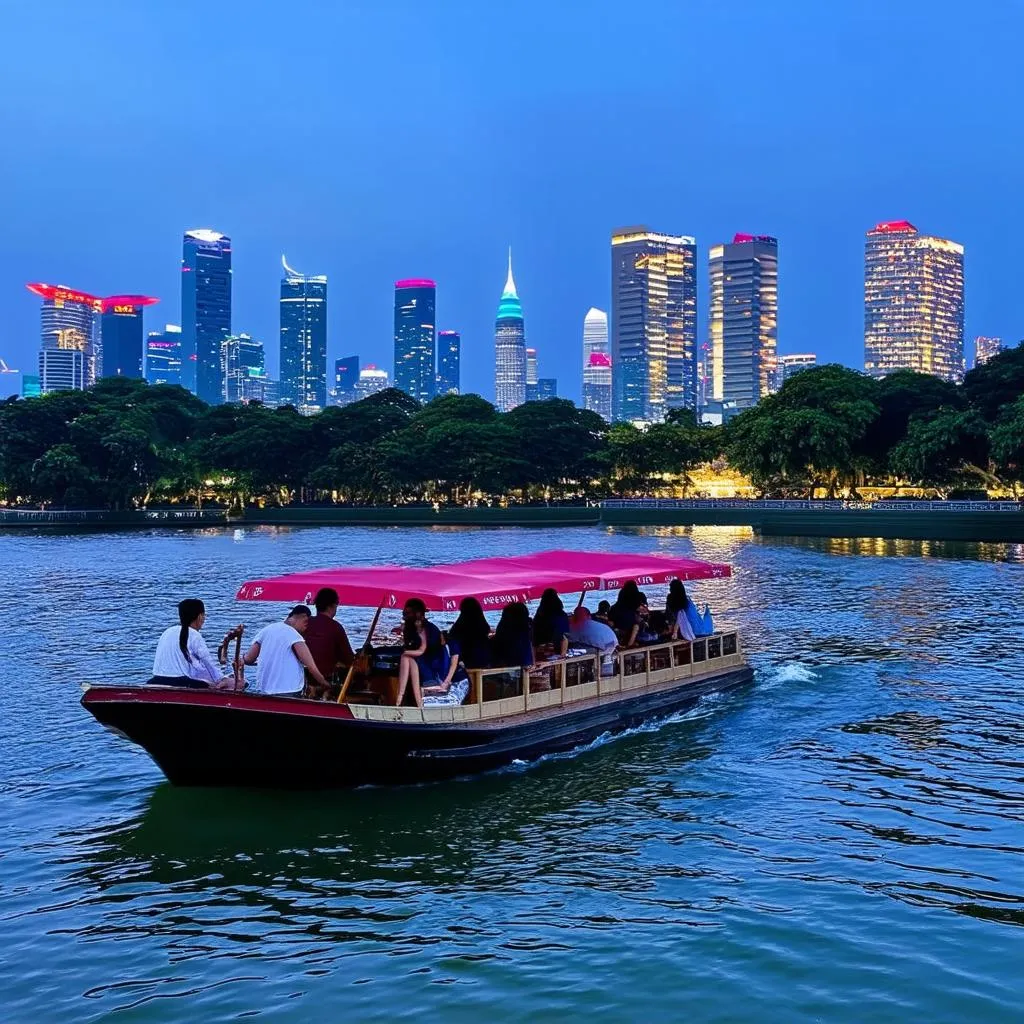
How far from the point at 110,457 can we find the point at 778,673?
331 ft

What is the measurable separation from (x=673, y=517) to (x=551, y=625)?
86.7m

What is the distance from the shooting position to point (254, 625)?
1268 inches

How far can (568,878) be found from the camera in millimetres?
11305

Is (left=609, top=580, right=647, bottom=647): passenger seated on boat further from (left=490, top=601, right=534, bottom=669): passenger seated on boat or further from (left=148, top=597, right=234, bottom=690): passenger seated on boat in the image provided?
(left=148, top=597, right=234, bottom=690): passenger seated on boat

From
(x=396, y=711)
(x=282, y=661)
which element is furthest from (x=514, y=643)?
(x=282, y=661)

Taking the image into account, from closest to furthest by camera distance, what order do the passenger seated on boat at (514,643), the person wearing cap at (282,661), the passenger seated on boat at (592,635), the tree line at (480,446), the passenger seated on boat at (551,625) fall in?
the person wearing cap at (282,661), the passenger seated on boat at (514,643), the passenger seated on boat at (551,625), the passenger seated on boat at (592,635), the tree line at (480,446)

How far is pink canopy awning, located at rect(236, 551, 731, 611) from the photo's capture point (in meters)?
15.1

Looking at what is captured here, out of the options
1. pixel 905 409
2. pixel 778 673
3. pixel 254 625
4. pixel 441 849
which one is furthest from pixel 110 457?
pixel 441 849

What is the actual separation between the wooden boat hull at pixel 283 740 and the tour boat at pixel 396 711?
0.02m

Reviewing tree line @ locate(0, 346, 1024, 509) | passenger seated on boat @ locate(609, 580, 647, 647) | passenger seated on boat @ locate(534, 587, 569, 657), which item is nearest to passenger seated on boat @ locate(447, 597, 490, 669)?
passenger seated on boat @ locate(534, 587, 569, 657)

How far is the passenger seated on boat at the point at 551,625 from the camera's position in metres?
17.3

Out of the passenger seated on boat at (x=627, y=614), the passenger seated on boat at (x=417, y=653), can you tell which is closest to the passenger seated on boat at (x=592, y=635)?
the passenger seated on boat at (x=627, y=614)

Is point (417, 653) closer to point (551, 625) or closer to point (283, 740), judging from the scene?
point (283, 740)

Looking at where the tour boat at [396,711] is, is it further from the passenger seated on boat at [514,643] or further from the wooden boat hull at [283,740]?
the passenger seated on boat at [514,643]
